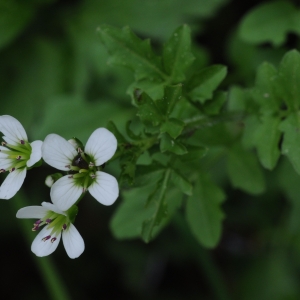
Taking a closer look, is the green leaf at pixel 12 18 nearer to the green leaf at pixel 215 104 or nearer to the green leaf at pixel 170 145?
the green leaf at pixel 215 104

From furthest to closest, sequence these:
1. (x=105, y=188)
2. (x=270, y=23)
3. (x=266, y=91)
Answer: (x=270, y=23)
(x=266, y=91)
(x=105, y=188)

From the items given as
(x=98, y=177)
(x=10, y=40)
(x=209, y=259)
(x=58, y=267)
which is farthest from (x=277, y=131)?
(x=58, y=267)

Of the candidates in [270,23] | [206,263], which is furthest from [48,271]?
[270,23]

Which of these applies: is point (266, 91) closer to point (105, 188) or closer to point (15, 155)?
point (105, 188)

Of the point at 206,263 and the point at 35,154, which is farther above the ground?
the point at 35,154

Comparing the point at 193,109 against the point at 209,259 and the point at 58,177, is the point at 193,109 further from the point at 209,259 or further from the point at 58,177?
the point at 209,259

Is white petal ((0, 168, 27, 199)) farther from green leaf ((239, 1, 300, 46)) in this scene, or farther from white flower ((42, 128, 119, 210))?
green leaf ((239, 1, 300, 46))

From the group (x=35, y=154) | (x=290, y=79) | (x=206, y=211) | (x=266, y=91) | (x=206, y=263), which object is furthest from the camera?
(x=206, y=263)
